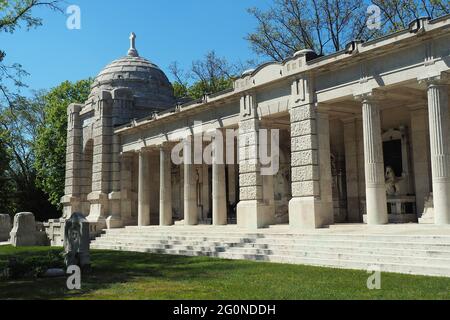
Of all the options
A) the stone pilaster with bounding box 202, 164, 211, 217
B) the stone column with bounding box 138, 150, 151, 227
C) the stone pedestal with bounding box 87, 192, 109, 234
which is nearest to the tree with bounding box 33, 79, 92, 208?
the stone pedestal with bounding box 87, 192, 109, 234

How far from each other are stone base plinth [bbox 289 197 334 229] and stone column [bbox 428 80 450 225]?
173 inches

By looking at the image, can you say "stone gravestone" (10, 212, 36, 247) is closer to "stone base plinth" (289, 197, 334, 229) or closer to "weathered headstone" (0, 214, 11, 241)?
"weathered headstone" (0, 214, 11, 241)

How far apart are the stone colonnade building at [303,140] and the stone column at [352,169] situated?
50 millimetres

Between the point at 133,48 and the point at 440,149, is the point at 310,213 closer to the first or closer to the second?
the point at 440,149

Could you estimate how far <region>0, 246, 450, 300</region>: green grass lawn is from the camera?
29.5ft

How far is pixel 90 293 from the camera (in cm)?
982

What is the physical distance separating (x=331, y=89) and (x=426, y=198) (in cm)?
578

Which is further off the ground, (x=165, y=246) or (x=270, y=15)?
(x=270, y=15)

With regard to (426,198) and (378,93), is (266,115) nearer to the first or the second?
(378,93)

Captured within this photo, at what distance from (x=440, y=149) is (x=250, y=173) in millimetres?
8402

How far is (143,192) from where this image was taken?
28.7 meters

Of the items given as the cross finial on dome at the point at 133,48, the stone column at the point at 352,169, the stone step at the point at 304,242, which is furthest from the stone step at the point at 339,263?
the cross finial on dome at the point at 133,48
